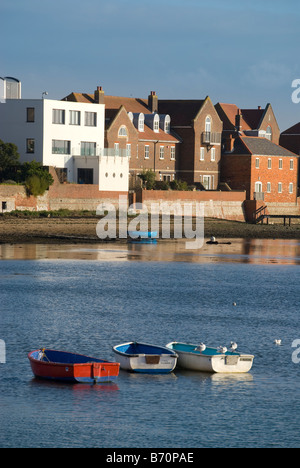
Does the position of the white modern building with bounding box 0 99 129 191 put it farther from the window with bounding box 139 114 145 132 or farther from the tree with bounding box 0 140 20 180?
the window with bounding box 139 114 145 132

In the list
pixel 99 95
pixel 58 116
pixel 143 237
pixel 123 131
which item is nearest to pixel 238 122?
pixel 99 95

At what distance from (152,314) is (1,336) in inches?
355

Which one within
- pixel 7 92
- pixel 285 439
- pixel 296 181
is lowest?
pixel 285 439

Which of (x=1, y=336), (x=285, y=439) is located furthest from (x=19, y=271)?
(x=285, y=439)

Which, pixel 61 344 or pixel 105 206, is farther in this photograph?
pixel 105 206

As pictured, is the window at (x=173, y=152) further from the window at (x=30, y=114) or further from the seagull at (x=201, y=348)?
the seagull at (x=201, y=348)

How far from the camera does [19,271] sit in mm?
56906

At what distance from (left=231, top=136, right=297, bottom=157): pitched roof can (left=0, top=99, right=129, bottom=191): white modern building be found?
22485mm

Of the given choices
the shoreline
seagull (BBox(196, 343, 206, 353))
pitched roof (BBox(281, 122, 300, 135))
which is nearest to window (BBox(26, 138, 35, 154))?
the shoreline

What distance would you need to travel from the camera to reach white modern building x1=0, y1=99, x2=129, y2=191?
9112 centimetres

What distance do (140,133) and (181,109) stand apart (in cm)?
944

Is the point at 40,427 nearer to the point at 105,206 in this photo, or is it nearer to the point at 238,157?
the point at 105,206

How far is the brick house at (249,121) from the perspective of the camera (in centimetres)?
12531

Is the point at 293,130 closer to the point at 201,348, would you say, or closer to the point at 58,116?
the point at 58,116
